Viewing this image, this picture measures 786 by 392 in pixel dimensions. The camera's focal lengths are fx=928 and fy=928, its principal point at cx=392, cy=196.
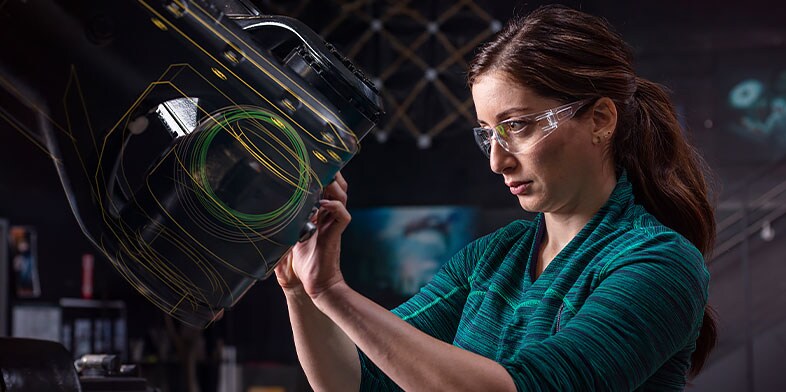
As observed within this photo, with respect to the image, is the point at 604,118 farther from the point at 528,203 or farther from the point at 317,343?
the point at 317,343

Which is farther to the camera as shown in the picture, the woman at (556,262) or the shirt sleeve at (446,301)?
the shirt sleeve at (446,301)

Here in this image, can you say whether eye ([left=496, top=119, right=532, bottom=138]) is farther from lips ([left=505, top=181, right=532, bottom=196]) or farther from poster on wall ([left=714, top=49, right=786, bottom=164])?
poster on wall ([left=714, top=49, right=786, bottom=164])

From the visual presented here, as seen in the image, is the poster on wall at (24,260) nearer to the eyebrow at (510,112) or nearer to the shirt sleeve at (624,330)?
the eyebrow at (510,112)

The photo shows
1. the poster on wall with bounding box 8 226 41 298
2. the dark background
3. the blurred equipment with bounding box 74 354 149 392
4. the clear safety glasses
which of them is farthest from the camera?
the poster on wall with bounding box 8 226 41 298

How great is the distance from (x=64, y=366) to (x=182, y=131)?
0.34m

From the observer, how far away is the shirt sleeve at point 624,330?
0.87 metres

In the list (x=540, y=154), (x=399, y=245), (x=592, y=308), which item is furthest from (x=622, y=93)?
(x=399, y=245)

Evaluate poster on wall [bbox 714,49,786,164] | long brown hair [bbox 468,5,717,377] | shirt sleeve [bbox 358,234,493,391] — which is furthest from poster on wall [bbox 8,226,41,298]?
long brown hair [bbox 468,5,717,377]

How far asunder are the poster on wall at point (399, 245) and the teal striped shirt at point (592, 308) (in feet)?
12.7

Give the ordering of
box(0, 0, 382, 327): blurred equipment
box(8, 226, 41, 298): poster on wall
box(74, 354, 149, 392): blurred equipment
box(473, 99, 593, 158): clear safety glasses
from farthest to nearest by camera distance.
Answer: box(8, 226, 41, 298): poster on wall < box(74, 354, 149, 392): blurred equipment < box(473, 99, 593, 158): clear safety glasses < box(0, 0, 382, 327): blurred equipment

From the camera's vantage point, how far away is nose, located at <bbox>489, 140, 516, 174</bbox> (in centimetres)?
102

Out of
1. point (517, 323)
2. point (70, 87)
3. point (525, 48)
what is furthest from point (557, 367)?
point (70, 87)

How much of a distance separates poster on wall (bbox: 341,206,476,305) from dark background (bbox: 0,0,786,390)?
118 mm

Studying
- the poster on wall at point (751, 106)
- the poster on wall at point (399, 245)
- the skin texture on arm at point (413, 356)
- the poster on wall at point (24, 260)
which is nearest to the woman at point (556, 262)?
the skin texture on arm at point (413, 356)
